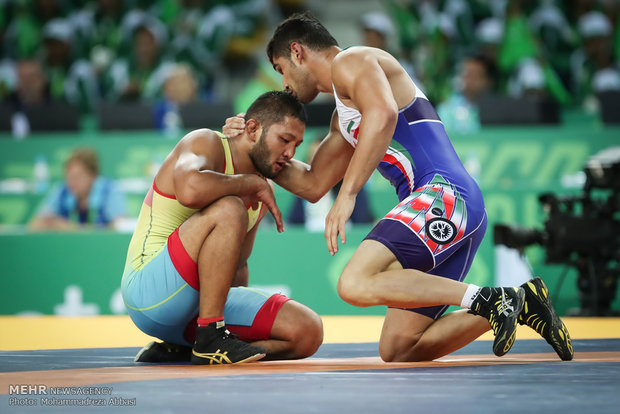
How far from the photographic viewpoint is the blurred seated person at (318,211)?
22.8ft

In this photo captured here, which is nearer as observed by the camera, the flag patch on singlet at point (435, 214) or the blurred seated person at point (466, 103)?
the flag patch on singlet at point (435, 214)

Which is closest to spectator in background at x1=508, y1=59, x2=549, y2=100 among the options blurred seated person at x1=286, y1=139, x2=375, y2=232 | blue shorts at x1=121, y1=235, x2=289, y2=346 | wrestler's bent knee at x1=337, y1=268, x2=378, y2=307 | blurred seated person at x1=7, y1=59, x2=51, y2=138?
blurred seated person at x1=286, y1=139, x2=375, y2=232

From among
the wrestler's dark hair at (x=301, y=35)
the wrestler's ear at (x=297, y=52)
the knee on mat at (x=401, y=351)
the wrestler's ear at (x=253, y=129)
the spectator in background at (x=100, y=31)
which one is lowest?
the knee on mat at (x=401, y=351)

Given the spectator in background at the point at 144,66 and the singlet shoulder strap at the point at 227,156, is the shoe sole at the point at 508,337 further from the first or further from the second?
the spectator in background at the point at 144,66

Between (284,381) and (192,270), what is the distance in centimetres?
78

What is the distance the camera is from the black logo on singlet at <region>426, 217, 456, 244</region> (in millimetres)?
3285

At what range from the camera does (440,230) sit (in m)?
3.30

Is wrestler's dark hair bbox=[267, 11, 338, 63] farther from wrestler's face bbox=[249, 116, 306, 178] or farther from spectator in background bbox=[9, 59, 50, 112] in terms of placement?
spectator in background bbox=[9, 59, 50, 112]

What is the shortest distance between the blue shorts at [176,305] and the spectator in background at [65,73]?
24.8 feet

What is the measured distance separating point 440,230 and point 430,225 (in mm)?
47

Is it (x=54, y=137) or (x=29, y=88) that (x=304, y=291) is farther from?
(x=29, y=88)

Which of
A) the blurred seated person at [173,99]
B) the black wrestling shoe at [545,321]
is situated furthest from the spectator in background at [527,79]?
the black wrestling shoe at [545,321]

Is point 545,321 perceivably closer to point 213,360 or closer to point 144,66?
point 213,360

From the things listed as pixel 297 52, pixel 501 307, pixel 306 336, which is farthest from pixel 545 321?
pixel 297 52
